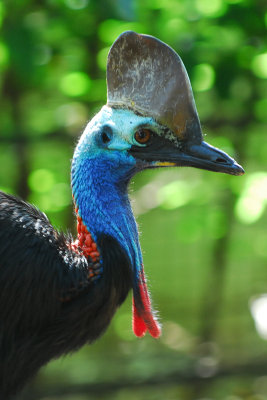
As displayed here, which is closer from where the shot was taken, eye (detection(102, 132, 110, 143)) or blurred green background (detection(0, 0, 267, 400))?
eye (detection(102, 132, 110, 143))

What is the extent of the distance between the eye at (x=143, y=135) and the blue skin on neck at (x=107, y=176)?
1cm

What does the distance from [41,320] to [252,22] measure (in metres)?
1.66

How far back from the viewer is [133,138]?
179cm

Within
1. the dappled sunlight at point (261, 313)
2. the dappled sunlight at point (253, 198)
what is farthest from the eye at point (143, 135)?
the dappled sunlight at point (261, 313)

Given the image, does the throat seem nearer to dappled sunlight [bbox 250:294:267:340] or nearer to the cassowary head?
the cassowary head

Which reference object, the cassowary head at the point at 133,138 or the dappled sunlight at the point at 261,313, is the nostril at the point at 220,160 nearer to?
the cassowary head at the point at 133,138

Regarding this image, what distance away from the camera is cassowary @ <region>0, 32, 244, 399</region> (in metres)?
1.72

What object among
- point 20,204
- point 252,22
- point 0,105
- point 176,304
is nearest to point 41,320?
point 20,204

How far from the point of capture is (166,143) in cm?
178

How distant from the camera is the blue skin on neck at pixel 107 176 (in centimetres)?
181

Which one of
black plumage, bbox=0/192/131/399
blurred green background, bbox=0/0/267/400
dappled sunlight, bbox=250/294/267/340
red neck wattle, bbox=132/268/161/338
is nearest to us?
black plumage, bbox=0/192/131/399

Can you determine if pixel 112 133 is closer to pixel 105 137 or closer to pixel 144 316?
pixel 105 137

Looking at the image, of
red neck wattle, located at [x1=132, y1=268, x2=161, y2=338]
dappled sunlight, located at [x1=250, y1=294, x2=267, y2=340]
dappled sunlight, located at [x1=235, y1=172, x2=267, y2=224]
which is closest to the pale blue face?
red neck wattle, located at [x1=132, y1=268, x2=161, y2=338]

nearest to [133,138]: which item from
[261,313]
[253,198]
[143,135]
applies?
[143,135]
